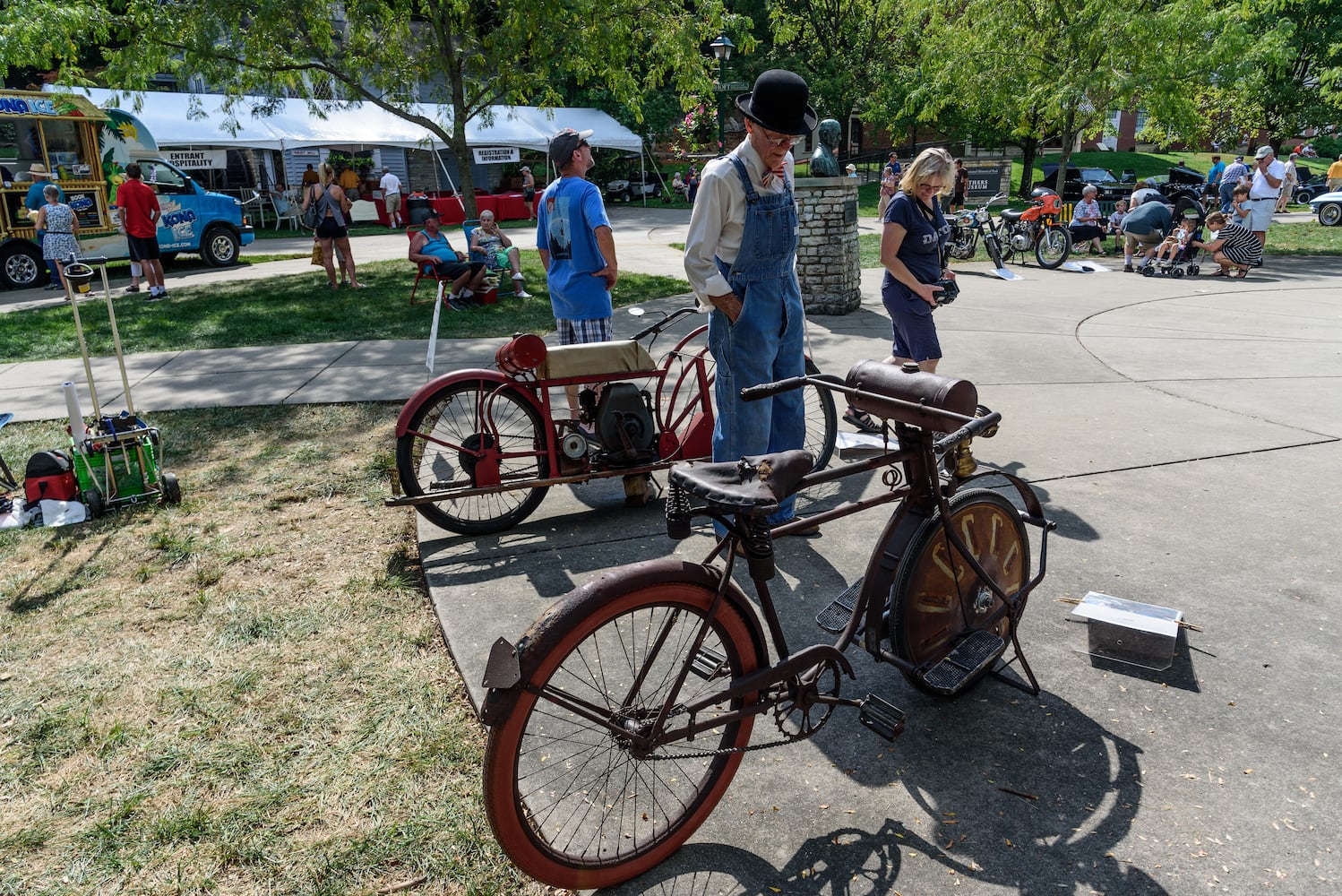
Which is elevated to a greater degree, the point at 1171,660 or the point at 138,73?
the point at 138,73

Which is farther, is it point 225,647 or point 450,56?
point 450,56

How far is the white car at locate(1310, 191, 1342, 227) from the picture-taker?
72.3 ft

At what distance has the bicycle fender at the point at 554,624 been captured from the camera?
221cm

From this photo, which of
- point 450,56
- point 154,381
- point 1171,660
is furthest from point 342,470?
point 450,56

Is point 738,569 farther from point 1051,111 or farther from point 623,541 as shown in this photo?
point 1051,111

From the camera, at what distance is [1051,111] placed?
20531mm

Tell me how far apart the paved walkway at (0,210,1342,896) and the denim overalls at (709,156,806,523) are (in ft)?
2.17

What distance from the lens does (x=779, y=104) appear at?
12.4ft

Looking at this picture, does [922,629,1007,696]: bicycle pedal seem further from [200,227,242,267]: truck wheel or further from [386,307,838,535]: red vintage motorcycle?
[200,227,242,267]: truck wheel

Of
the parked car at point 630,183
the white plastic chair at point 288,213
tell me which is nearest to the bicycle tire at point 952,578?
the white plastic chair at point 288,213

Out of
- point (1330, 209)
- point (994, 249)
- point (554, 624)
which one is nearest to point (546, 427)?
point (554, 624)

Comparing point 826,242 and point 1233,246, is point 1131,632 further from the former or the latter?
point 1233,246

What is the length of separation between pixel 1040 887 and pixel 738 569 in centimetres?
200

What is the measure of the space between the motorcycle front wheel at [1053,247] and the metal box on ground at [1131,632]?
13.2 m
